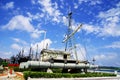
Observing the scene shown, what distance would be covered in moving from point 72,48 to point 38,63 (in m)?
18.7

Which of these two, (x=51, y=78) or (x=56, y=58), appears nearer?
(x=51, y=78)

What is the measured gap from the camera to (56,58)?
138ft

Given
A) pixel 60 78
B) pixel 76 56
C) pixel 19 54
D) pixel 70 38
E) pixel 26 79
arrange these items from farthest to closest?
1. pixel 19 54
2. pixel 70 38
3. pixel 76 56
4. pixel 60 78
5. pixel 26 79

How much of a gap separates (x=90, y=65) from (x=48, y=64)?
42.7 feet

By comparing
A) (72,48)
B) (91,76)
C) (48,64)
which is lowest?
(91,76)

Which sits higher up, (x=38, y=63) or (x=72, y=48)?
(x=72, y=48)

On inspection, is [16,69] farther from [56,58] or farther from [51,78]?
[51,78]

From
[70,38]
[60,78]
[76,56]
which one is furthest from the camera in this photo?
[70,38]

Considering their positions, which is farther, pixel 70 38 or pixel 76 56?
pixel 70 38

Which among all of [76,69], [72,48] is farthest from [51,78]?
[72,48]

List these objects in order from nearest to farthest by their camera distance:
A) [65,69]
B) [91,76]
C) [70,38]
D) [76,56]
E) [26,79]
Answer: [26,79], [91,76], [65,69], [76,56], [70,38]

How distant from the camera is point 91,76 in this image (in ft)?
132

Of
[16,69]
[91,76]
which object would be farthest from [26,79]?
[16,69]

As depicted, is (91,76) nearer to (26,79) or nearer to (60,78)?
(60,78)
